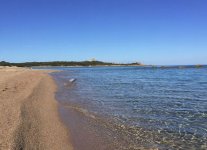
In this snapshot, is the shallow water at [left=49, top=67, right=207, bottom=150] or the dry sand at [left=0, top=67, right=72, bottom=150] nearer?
the dry sand at [left=0, top=67, right=72, bottom=150]

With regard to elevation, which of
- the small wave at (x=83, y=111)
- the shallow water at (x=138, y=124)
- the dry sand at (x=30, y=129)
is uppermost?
the dry sand at (x=30, y=129)

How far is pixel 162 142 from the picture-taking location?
991 centimetres

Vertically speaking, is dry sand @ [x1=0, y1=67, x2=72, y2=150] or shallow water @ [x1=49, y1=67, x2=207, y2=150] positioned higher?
dry sand @ [x1=0, y1=67, x2=72, y2=150]

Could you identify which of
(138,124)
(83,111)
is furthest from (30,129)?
(83,111)

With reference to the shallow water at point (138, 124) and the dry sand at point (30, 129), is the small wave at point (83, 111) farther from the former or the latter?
the dry sand at point (30, 129)

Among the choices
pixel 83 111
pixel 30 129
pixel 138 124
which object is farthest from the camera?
pixel 83 111

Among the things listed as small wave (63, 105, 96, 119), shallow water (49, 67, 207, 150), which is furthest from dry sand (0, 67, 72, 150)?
small wave (63, 105, 96, 119)

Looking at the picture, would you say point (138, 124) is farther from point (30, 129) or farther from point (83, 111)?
point (30, 129)

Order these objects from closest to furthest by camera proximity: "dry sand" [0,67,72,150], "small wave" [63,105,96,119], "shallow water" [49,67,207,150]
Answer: "dry sand" [0,67,72,150], "shallow water" [49,67,207,150], "small wave" [63,105,96,119]

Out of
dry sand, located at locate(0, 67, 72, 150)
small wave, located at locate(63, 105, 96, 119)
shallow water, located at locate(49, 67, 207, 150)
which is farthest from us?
small wave, located at locate(63, 105, 96, 119)

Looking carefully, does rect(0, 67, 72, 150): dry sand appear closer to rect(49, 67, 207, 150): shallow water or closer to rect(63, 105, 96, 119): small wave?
rect(49, 67, 207, 150): shallow water

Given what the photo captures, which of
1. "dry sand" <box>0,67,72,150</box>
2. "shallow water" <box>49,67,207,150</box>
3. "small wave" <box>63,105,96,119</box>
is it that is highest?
"dry sand" <box>0,67,72,150</box>

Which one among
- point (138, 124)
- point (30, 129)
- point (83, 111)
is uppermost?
point (30, 129)

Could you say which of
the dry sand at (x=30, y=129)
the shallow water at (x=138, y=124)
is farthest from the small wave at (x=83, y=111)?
the dry sand at (x=30, y=129)
